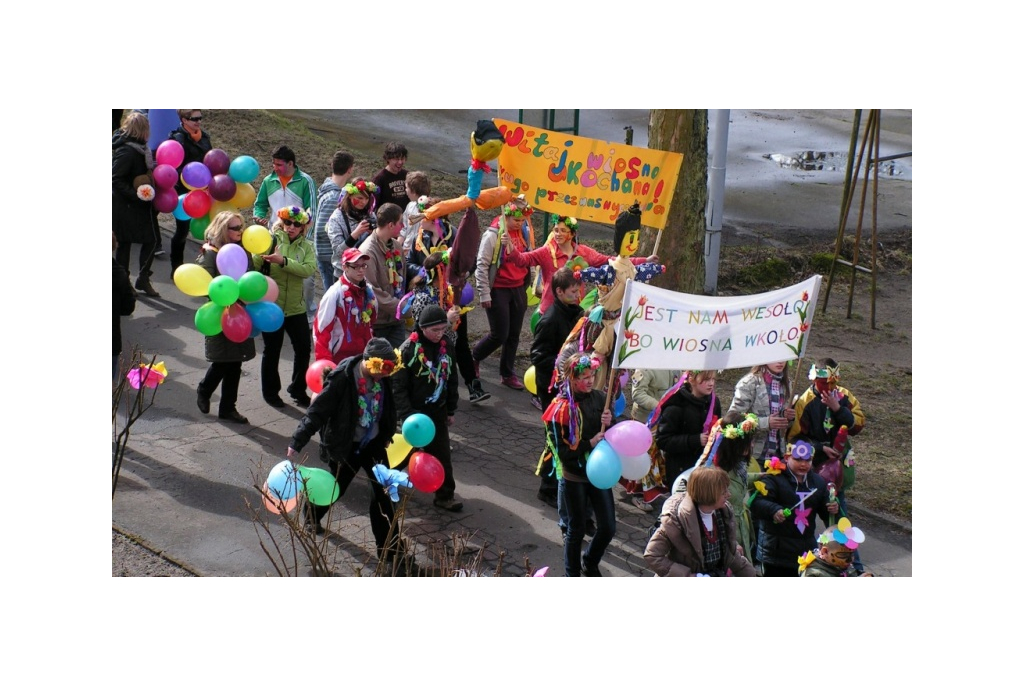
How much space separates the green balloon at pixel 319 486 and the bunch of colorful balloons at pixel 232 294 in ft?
6.70

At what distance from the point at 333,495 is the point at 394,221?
2.55 m

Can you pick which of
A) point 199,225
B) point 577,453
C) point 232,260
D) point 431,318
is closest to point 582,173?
point 431,318

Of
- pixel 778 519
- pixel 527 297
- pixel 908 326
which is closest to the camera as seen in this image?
pixel 778 519

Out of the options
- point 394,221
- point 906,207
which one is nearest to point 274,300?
point 394,221

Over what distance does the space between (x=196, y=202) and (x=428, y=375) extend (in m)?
4.30

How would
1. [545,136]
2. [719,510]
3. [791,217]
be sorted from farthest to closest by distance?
[791,217] < [545,136] < [719,510]

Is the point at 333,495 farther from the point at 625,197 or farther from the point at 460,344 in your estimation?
the point at 625,197

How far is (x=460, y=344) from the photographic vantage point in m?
9.71

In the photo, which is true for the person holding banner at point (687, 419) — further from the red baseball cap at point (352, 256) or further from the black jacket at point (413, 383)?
the red baseball cap at point (352, 256)

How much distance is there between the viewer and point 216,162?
35.3ft

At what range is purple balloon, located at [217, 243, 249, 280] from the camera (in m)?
8.49

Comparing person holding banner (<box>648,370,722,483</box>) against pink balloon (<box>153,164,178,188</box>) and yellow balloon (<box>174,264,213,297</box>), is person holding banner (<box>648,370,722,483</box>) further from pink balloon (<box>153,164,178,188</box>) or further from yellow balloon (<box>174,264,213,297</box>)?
pink balloon (<box>153,164,178,188</box>)

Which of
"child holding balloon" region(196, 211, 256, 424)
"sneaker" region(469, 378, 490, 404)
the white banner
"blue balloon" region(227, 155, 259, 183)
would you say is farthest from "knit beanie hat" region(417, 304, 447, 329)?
"blue balloon" region(227, 155, 259, 183)

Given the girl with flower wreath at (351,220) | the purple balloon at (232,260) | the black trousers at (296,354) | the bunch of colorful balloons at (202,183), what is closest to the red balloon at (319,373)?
the purple balloon at (232,260)
